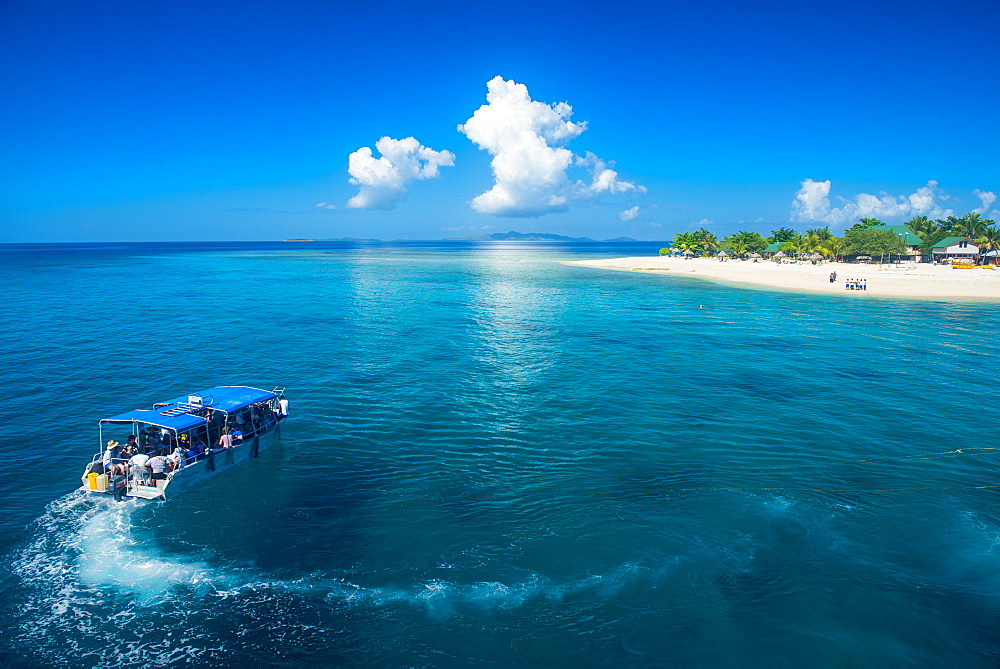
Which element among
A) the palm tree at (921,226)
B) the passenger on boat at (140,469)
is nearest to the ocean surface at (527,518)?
the passenger on boat at (140,469)

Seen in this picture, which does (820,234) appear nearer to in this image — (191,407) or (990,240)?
(990,240)

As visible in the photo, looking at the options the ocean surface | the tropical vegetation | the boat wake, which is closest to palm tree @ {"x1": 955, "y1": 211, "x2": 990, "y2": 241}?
the tropical vegetation

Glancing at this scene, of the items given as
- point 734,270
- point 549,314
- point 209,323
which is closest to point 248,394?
point 209,323

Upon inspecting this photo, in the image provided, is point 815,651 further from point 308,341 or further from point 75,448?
point 308,341

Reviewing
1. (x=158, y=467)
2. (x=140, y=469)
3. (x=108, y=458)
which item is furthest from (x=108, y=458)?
(x=158, y=467)

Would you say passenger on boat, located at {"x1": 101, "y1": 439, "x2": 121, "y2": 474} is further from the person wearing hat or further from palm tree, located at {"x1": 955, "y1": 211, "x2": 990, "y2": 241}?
palm tree, located at {"x1": 955, "y1": 211, "x2": 990, "y2": 241}
